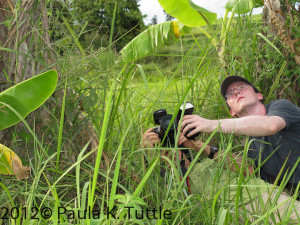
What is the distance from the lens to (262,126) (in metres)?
1.82

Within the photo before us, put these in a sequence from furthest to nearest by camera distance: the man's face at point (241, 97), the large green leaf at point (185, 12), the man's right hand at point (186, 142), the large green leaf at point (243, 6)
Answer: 1. the large green leaf at point (185, 12)
2. the large green leaf at point (243, 6)
3. the man's face at point (241, 97)
4. the man's right hand at point (186, 142)

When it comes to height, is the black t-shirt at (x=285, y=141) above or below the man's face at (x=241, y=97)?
below

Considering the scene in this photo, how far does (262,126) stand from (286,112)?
24 centimetres

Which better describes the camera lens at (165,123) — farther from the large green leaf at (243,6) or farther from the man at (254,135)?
the large green leaf at (243,6)

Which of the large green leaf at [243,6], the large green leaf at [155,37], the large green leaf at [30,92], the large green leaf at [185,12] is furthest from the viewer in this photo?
the large green leaf at [155,37]

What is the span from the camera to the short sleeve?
6.33 feet

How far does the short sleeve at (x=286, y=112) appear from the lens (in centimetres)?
193

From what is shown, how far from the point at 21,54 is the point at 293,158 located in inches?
63.4

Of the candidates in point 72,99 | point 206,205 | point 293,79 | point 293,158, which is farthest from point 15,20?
point 293,79

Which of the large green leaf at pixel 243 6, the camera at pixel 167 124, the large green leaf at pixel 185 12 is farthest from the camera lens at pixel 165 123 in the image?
the large green leaf at pixel 185 12

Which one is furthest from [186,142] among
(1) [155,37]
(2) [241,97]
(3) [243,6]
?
(1) [155,37]

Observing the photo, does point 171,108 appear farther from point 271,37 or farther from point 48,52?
point 48,52

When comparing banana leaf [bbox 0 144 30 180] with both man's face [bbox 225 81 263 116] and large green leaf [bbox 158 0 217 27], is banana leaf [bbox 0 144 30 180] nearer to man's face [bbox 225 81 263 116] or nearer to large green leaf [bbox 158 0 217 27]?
man's face [bbox 225 81 263 116]

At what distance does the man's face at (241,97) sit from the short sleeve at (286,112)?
181mm
